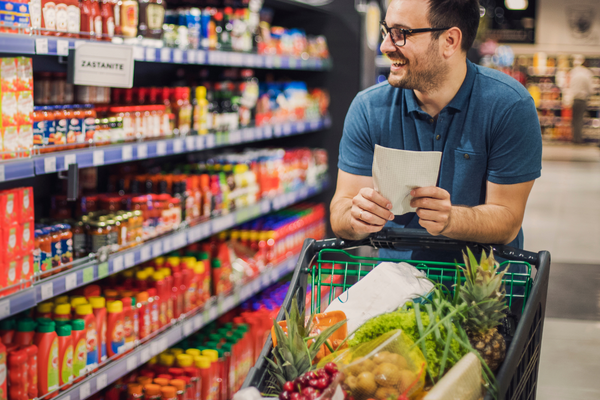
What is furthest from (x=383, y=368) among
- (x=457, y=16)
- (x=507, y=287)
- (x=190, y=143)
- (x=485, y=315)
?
(x=190, y=143)

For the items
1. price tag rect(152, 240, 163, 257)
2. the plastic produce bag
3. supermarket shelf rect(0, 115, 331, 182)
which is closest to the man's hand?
the plastic produce bag

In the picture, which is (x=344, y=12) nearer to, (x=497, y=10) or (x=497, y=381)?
(x=497, y=381)

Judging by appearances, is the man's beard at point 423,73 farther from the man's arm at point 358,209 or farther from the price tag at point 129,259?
the price tag at point 129,259

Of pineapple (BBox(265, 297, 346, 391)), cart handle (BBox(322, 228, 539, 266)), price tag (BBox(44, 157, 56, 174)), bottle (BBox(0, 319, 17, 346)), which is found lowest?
bottle (BBox(0, 319, 17, 346))

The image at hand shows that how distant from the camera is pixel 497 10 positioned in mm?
18328

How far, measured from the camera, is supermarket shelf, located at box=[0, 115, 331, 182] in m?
1.99

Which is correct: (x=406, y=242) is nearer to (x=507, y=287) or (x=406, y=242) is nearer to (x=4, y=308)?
(x=507, y=287)

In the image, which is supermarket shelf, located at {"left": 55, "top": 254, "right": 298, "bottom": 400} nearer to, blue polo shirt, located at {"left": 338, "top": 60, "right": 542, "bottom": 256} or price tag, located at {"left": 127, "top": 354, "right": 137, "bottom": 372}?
price tag, located at {"left": 127, "top": 354, "right": 137, "bottom": 372}

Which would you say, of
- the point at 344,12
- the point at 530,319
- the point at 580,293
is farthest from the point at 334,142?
the point at 530,319

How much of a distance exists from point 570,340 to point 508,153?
8.34ft

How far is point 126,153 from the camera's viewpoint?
259cm

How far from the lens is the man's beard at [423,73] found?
1704 mm

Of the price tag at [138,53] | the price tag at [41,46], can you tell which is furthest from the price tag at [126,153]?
the price tag at [41,46]

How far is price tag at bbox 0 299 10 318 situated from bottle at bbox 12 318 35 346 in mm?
292
